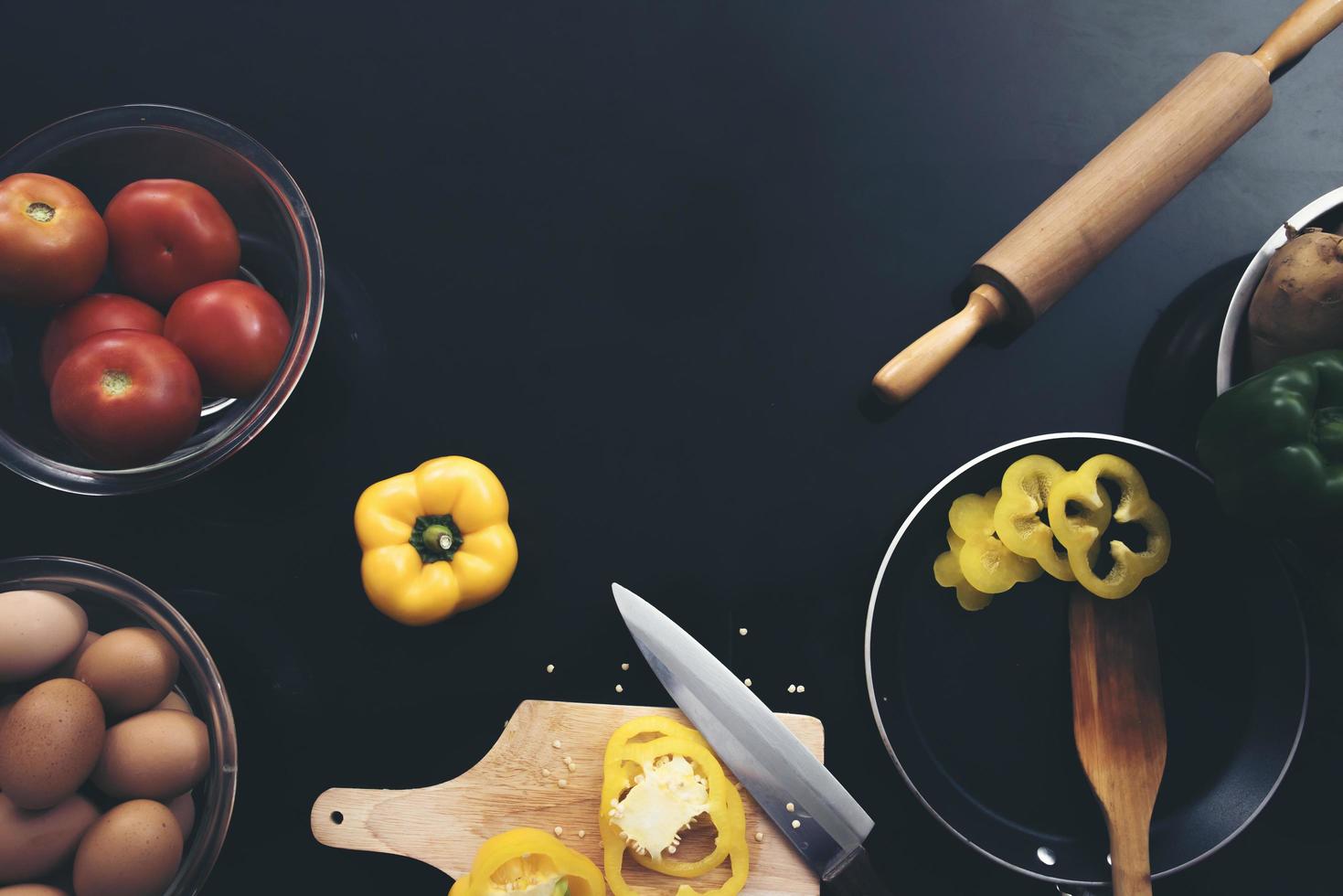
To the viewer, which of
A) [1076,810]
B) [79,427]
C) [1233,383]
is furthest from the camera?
[1076,810]

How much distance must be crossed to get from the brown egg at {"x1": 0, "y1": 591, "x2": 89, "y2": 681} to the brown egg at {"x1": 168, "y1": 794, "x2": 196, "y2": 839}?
0.22 m

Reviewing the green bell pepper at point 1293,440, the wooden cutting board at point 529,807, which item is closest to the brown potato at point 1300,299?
the green bell pepper at point 1293,440

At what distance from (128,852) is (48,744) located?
0.15 m

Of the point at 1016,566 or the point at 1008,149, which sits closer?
the point at 1016,566

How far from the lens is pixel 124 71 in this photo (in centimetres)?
126

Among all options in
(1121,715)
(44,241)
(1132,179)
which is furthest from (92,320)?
(1121,715)

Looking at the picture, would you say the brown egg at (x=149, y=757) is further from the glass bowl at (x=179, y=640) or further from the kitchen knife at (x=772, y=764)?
the kitchen knife at (x=772, y=764)

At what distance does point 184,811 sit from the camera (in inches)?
42.9

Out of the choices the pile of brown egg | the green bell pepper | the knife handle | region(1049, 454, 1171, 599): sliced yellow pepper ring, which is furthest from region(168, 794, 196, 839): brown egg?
the green bell pepper

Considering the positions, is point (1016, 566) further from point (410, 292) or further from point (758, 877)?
Result: point (410, 292)

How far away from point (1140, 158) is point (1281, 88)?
0.35 meters

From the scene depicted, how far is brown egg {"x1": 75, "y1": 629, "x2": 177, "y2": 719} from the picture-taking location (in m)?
1.02

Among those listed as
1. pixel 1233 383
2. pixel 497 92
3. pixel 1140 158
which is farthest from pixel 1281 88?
pixel 497 92

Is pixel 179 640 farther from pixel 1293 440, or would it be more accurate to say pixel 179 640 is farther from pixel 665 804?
pixel 1293 440
